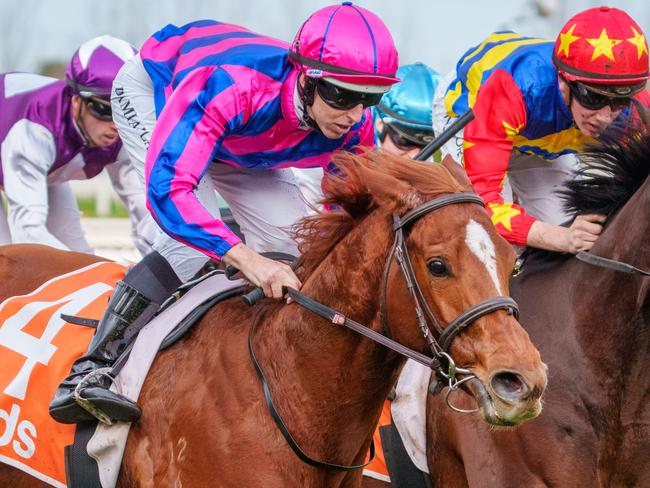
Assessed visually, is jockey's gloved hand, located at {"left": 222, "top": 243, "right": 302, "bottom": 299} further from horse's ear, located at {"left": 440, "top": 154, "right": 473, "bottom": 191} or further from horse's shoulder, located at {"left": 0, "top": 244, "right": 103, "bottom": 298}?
horse's shoulder, located at {"left": 0, "top": 244, "right": 103, "bottom": 298}

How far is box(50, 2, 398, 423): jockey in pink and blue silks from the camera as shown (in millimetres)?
3404

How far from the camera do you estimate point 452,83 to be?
16.8 feet

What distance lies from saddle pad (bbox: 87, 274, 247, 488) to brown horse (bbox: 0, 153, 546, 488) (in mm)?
37

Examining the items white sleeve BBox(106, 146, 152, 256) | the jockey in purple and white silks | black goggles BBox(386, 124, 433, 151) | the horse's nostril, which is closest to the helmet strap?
the jockey in purple and white silks

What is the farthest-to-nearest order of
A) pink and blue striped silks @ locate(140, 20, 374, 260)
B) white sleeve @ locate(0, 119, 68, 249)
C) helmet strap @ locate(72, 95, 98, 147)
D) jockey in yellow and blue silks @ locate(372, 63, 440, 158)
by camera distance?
jockey in yellow and blue silks @ locate(372, 63, 440, 158)
helmet strap @ locate(72, 95, 98, 147)
white sleeve @ locate(0, 119, 68, 249)
pink and blue striped silks @ locate(140, 20, 374, 260)

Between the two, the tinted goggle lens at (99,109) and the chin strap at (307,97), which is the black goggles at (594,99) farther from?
the tinted goggle lens at (99,109)

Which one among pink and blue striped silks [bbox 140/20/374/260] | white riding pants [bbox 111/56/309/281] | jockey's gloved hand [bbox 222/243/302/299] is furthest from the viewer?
white riding pants [bbox 111/56/309/281]

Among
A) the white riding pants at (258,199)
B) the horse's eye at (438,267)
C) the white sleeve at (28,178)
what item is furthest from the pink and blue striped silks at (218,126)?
the white sleeve at (28,178)

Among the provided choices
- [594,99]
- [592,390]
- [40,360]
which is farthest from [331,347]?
[594,99]

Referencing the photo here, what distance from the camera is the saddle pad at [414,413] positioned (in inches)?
153

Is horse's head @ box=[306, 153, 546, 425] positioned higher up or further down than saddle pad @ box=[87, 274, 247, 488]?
higher up

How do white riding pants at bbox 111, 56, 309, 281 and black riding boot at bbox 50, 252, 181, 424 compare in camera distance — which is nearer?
black riding boot at bbox 50, 252, 181, 424

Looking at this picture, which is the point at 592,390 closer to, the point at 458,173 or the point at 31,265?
the point at 458,173

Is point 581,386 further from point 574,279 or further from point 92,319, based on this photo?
point 92,319
